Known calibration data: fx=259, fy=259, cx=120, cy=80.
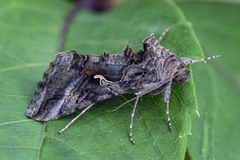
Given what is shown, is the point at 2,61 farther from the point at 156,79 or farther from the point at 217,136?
the point at 217,136

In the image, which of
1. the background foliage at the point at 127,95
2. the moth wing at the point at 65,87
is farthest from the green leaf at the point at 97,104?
the moth wing at the point at 65,87

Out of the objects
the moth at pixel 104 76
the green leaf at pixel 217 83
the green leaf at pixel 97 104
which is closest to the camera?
the green leaf at pixel 97 104

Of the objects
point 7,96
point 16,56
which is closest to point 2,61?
point 16,56

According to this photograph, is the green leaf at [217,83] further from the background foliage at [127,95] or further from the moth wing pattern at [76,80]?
the moth wing pattern at [76,80]

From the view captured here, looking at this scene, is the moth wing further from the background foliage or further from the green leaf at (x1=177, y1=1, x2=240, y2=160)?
the green leaf at (x1=177, y1=1, x2=240, y2=160)

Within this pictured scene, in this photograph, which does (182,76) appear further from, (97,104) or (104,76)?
(97,104)
